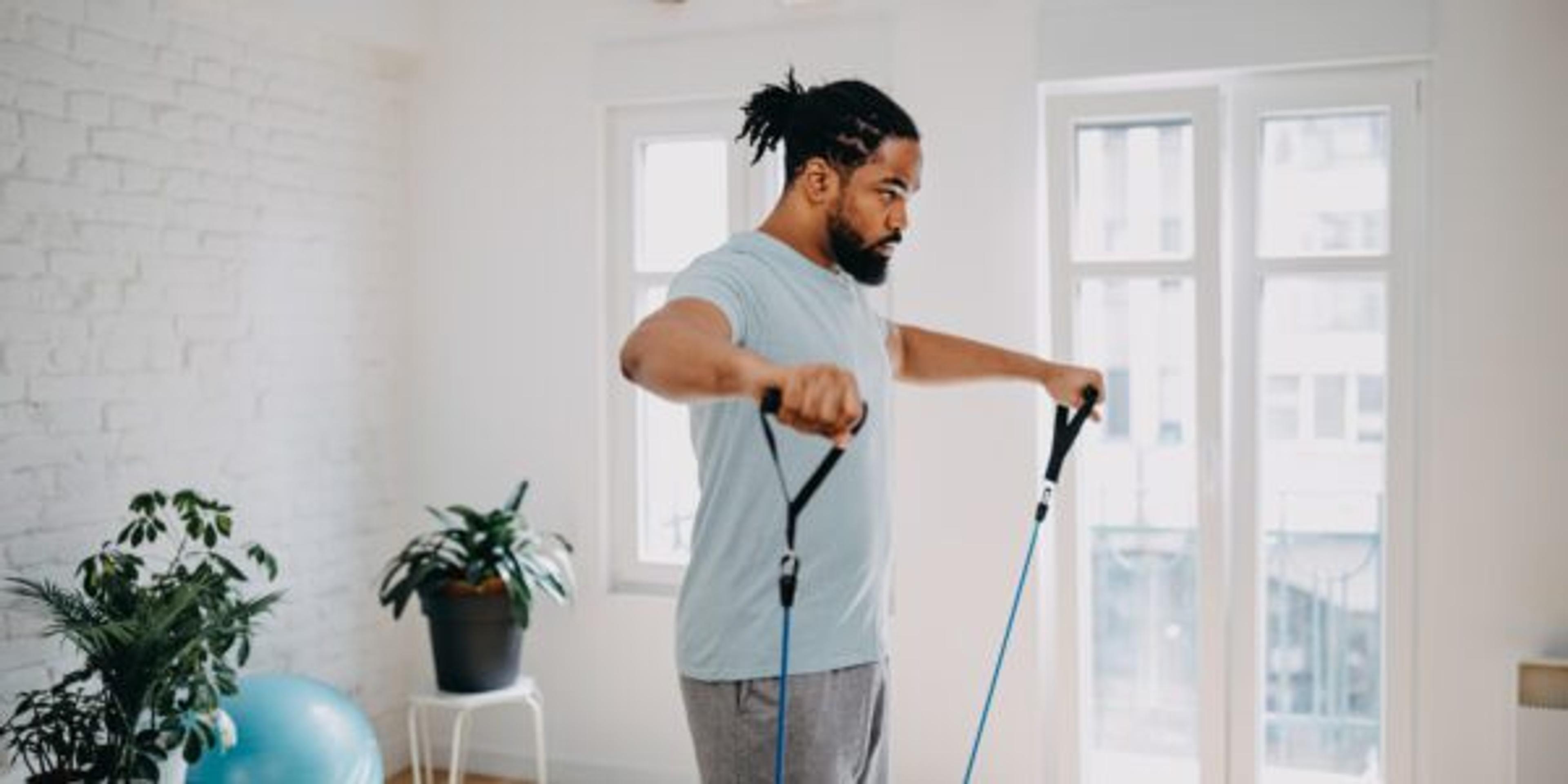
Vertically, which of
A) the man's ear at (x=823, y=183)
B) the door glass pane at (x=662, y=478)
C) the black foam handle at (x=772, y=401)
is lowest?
the door glass pane at (x=662, y=478)

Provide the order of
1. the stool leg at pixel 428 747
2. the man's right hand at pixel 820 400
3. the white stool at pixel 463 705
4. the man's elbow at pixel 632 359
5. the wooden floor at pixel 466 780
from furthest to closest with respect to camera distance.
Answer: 1. the wooden floor at pixel 466 780
2. the stool leg at pixel 428 747
3. the white stool at pixel 463 705
4. the man's elbow at pixel 632 359
5. the man's right hand at pixel 820 400

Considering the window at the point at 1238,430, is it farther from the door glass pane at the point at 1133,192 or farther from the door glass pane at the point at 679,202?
the door glass pane at the point at 679,202

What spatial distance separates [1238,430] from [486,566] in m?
1.92

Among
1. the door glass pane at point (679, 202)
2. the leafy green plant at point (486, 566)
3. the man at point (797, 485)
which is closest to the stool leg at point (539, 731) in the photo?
the leafy green plant at point (486, 566)

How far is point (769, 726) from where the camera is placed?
177 centimetres

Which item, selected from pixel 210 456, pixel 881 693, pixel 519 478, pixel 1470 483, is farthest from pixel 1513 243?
pixel 210 456

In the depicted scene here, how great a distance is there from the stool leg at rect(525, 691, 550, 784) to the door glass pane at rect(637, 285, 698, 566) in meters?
0.52

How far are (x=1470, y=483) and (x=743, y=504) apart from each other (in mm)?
2169

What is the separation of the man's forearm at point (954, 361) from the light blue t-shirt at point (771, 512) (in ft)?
1.54

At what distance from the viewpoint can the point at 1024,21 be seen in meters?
3.55

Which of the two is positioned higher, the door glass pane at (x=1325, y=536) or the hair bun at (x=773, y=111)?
A: the hair bun at (x=773, y=111)

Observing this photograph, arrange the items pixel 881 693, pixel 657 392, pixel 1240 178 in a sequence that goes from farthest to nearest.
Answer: pixel 1240 178
pixel 881 693
pixel 657 392

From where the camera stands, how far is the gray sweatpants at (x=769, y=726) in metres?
1.77

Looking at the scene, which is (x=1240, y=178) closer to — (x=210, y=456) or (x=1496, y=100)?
(x=1496, y=100)
